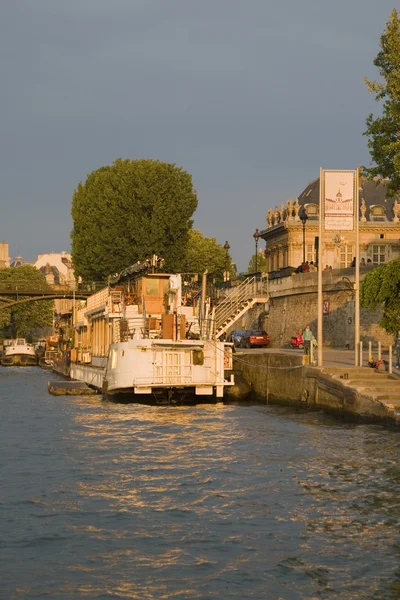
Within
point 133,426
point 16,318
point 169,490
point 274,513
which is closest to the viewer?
point 274,513

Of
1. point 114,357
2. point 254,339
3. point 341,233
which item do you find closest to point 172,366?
point 114,357

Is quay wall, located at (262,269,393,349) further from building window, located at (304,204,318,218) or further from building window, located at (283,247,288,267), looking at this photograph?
building window, located at (304,204,318,218)

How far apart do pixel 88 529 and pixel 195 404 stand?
85.3 feet

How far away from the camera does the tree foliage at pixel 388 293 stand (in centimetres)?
3906

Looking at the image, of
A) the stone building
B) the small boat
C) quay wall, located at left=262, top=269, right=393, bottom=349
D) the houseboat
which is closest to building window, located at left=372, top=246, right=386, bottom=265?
the stone building

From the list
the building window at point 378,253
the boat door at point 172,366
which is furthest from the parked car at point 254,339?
the building window at point 378,253

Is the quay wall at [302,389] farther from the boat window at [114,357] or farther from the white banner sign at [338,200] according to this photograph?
the boat window at [114,357]

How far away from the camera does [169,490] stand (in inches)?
861

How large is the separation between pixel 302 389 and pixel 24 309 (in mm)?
105829

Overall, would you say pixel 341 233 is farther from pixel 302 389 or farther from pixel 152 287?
pixel 302 389

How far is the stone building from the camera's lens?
303 ft

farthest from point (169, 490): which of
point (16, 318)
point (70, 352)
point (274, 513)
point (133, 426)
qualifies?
point (16, 318)

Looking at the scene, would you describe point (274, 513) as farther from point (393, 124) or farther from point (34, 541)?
point (393, 124)

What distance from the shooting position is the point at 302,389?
3859 centimetres
